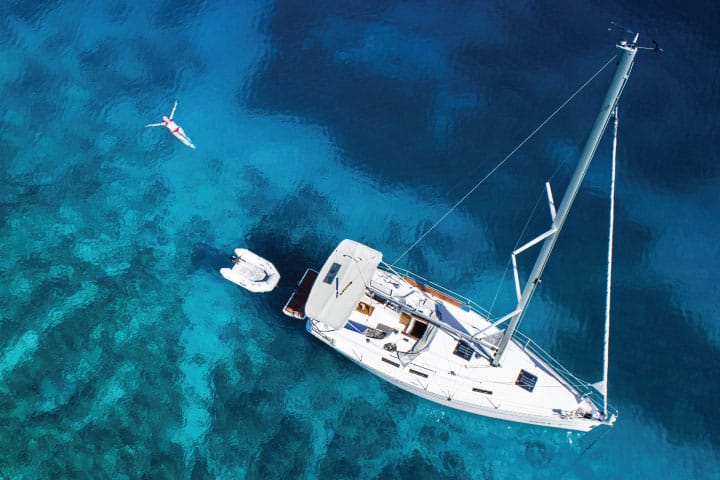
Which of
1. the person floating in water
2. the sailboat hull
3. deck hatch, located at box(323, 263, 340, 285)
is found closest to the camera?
the sailboat hull

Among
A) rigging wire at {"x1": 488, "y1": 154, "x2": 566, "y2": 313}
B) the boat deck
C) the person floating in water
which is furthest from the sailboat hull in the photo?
the person floating in water

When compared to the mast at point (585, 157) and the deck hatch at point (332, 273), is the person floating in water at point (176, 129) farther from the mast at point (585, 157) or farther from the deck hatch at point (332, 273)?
the mast at point (585, 157)

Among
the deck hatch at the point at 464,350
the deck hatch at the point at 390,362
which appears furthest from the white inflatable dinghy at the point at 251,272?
the deck hatch at the point at 464,350

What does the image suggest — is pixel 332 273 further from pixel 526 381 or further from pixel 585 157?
pixel 585 157

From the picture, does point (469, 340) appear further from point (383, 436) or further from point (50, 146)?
point (50, 146)

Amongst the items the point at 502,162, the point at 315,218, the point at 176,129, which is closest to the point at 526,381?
the point at 502,162

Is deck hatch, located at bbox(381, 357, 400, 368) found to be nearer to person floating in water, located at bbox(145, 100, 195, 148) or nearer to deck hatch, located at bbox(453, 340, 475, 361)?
deck hatch, located at bbox(453, 340, 475, 361)
